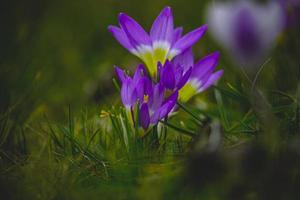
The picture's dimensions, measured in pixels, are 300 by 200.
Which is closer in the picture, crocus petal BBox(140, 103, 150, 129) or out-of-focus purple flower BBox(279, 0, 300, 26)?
crocus petal BBox(140, 103, 150, 129)

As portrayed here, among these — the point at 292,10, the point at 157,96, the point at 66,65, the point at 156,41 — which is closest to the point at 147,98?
the point at 157,96

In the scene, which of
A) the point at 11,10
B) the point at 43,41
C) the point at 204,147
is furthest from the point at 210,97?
the point at 11,10

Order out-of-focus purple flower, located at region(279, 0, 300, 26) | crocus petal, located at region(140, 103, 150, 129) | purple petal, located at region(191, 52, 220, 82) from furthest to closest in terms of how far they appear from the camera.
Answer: out-of-focus purple flower, located at region(279, 0, 300, 26), purple petal, located at region(191, 52, 220, 82), crocus petal, located at region(140, 103, 150, 129)

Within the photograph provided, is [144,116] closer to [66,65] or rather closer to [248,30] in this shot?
[248,30]

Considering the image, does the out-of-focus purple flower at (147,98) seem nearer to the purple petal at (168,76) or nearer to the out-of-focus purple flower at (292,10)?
the purple petal at (168,76)

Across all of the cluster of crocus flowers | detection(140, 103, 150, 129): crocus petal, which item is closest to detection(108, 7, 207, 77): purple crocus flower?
the cluster of crocus flowers

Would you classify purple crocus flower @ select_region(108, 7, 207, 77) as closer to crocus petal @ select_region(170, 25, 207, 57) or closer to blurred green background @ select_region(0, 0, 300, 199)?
crocus petal @ select_region(170, 25, 207, 57)

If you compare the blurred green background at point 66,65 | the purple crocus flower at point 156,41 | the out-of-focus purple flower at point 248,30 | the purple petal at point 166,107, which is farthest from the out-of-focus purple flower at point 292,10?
the purple petal at point 166,107

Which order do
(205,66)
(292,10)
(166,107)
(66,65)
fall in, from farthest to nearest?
1. (66,65)
2. (292,10)
3. (205,66)
4. (166,107)
